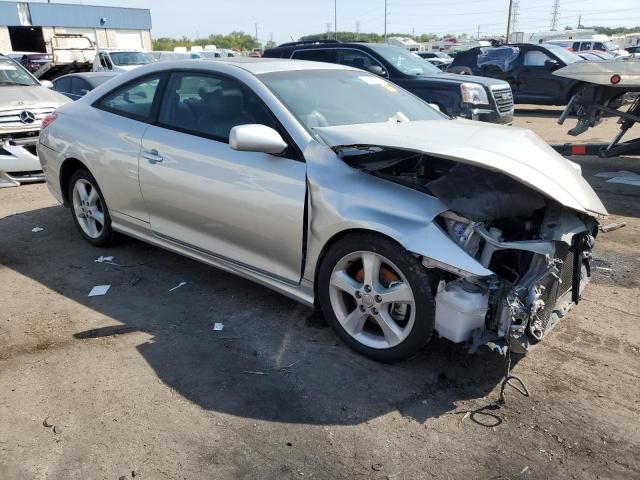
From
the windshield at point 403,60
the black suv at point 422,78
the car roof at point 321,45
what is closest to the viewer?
the black suv at point 422,78

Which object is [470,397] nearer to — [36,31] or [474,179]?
[474,179]

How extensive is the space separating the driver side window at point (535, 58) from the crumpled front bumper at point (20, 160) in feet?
42.0

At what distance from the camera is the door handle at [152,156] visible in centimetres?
414

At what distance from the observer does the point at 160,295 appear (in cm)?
423

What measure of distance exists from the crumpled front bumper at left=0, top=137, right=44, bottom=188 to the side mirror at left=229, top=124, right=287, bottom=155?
5268mm

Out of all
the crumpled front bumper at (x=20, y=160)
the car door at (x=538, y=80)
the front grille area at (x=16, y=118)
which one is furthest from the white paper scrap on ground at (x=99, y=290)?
the car door at (x=538, y=80)

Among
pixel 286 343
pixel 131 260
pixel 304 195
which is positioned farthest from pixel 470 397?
pixel 131 260

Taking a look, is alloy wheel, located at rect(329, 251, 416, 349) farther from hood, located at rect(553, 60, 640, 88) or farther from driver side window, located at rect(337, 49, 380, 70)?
driver side window, located at rect(337, 49, 380, 70)

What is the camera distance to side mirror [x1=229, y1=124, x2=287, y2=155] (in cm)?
329

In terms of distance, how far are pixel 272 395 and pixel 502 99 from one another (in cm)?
852

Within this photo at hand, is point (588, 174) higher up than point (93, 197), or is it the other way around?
point (93, 197)

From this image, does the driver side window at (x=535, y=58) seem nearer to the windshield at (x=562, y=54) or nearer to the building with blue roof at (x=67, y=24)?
the windshield at (x=562, y=54)

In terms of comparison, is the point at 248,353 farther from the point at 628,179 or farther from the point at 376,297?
the point at 628,179

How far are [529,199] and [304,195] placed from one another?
1300 millimetres
